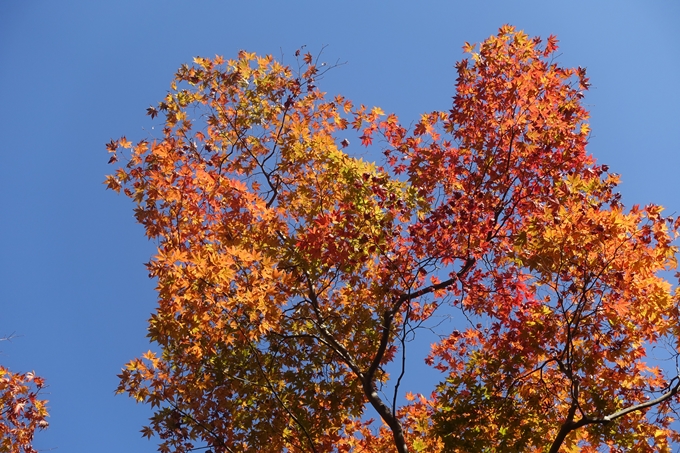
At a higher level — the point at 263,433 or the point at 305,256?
the point at 305,256

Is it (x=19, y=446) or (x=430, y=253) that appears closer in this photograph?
(x=430, y=253)

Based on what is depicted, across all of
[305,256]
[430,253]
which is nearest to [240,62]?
[305,256]

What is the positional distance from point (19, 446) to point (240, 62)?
8.35 metres

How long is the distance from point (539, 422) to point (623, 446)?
1122mm

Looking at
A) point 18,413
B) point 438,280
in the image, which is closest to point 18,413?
point 18,413

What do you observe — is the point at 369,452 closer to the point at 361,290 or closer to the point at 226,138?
the point at 361,290

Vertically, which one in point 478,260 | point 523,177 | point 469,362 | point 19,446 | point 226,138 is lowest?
point 19,446

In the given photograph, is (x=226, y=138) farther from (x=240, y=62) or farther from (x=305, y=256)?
(x=305, y=256)

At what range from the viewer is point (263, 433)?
24.6 feet

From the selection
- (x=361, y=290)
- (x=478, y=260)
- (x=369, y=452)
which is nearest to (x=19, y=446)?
(x=369, y=452)

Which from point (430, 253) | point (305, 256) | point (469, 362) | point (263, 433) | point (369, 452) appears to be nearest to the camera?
point (305, 256)

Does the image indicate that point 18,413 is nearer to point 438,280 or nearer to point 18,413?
point 18,413

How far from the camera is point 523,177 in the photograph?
805 centimetres

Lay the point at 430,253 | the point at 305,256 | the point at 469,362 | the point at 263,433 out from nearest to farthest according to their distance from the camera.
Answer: the point at 305,256 → the point at 263,433 → the point at 430,253 → the point at 469,362
